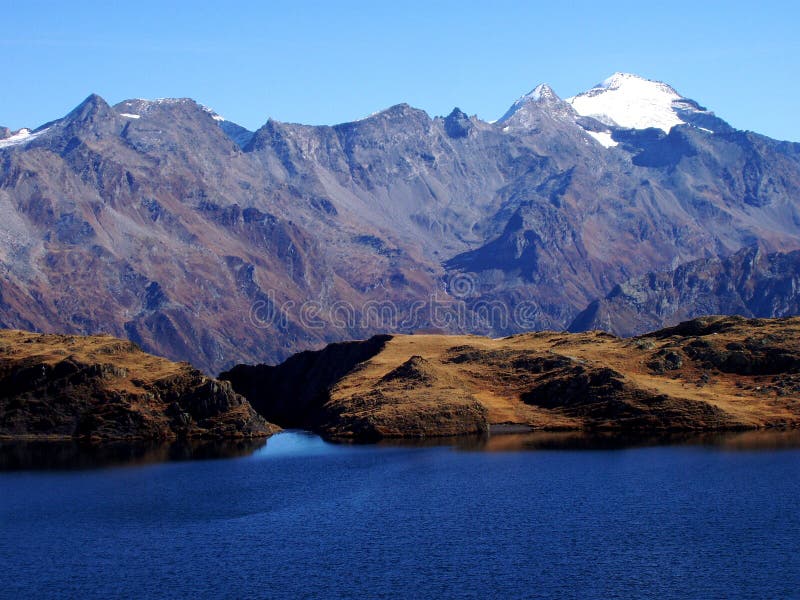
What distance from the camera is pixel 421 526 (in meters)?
139

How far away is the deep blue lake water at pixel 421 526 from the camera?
11681 cm

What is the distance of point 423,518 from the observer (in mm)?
143750

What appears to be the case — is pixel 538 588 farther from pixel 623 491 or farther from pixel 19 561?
pixel 19 561

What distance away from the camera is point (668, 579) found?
116 meters

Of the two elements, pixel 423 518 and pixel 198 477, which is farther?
pixel 198 477

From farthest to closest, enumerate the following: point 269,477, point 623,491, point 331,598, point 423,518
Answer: point 269,477 < point 623,491 < point 423,518 < point 331,598

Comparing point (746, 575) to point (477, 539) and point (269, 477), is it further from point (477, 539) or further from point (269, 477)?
point (269, 477)

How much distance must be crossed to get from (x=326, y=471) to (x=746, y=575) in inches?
3122

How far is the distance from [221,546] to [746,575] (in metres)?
55.6

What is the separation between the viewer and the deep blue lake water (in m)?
117

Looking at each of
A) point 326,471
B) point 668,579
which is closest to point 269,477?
point 326,471

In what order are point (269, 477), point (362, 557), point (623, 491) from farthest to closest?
point (269, 477), point (623, 491), point (362, 557)

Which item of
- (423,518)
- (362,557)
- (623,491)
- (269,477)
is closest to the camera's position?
(362,557)

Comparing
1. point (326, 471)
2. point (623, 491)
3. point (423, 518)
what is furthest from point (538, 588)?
point (326, 471)
